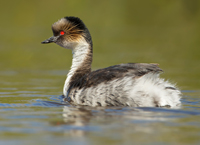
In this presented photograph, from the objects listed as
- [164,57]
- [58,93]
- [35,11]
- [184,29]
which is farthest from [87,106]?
[35,11]

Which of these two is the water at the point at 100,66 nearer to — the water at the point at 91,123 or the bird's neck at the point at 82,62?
the water at the point at 91,123

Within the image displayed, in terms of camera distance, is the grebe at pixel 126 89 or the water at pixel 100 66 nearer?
the water at pixel 100 66

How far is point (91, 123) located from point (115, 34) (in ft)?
53.3

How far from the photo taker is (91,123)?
6.61 metres

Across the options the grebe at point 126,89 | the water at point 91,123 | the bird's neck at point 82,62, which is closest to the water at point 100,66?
the water at point 91,123

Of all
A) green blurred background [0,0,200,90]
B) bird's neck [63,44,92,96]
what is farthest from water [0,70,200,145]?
green blurred background [0,0,200,90]

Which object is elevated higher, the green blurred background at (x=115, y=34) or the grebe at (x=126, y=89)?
the green blurred background at (x=115, y=34)

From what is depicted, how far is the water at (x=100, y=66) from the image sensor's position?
6.05m

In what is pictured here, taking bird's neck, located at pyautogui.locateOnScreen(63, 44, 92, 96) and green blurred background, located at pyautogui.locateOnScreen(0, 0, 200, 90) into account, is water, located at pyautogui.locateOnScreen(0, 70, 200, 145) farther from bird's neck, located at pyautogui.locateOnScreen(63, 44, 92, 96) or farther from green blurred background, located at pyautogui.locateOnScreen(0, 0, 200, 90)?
green blurred background, located at pyautogui.locateOnScreen(0, 0, 200, 90)

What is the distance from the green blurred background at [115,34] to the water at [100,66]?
0.11ft

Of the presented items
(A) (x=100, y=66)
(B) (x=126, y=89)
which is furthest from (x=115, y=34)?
(B) (x=126, y=89)

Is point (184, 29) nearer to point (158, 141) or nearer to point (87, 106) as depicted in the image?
point (87, 106)

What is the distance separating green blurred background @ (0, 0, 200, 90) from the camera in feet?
48.4

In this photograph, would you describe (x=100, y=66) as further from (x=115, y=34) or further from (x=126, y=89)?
(x=115, y=34)
